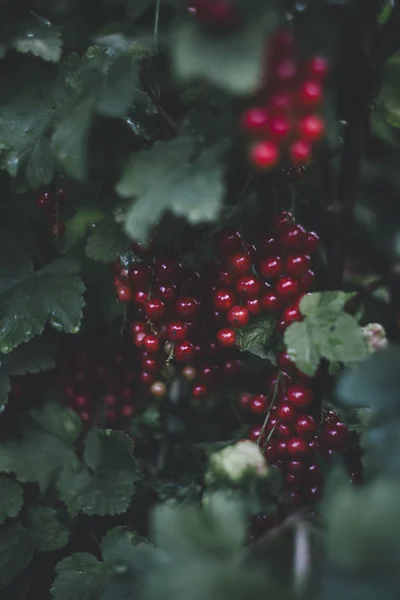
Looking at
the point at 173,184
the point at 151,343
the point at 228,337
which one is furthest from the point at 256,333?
the point at 173,184

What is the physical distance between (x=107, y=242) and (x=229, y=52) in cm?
37

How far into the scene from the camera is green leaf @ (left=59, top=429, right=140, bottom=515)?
0.77 meters

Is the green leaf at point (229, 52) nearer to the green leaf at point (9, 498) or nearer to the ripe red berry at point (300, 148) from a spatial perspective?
the ripe red berry at point (300, 148)

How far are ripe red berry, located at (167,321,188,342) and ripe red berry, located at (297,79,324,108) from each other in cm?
32

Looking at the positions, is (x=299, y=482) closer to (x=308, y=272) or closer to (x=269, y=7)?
(x=308, y=272)

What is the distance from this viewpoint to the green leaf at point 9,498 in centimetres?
81

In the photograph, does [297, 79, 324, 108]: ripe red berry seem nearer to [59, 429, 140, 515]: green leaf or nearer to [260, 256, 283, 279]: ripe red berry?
[260, 256, 283, 279]: ripe red berry

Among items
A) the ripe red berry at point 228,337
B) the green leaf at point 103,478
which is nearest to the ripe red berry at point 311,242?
the ripe red berry at point 228,337

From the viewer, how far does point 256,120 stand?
453mm

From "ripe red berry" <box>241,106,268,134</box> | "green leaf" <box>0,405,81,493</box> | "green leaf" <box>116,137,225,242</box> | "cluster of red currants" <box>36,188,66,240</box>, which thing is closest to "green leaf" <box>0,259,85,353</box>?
"cluster of red currants" <box>36,188,66,240</box>

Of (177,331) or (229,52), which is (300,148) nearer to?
(229,52)

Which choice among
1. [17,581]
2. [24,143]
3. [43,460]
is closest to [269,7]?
[24,143]

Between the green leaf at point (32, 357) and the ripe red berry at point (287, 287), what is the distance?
1.17 feet

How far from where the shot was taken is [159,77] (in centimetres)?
66
